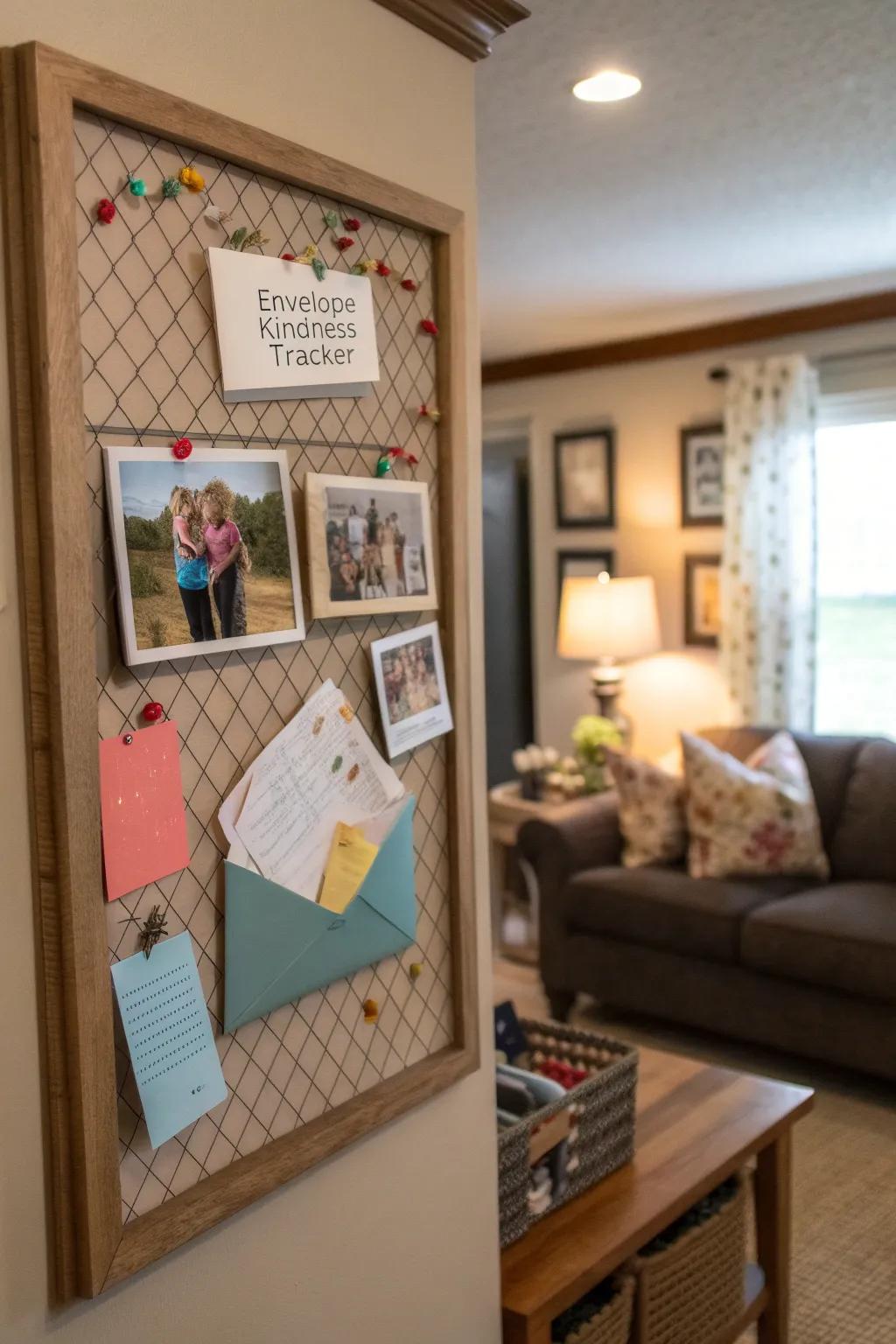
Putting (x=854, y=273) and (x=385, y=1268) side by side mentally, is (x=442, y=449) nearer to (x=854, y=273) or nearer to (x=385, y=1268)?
(x=385, y=1268)

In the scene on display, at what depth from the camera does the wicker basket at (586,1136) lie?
1.77m

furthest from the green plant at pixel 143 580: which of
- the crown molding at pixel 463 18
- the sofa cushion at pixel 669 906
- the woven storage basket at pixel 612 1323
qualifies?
the sofa cushion at pixel 669 906

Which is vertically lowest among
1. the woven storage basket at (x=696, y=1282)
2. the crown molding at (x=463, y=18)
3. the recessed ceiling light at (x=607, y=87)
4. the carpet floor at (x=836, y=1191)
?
the carpet floor at (x=836, y=1191)

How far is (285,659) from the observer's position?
132 cm

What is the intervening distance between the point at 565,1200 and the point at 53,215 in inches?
62.9

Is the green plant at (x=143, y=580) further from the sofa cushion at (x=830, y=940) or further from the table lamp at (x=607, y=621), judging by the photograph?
the table lamp at (x=607, y=621)

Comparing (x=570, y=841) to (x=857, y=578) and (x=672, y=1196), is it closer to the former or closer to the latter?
(x=857, y=578)

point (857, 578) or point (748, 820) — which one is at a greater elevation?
point (857, 578)

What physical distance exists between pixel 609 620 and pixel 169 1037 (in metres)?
3.91

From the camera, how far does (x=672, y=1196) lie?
195 cm

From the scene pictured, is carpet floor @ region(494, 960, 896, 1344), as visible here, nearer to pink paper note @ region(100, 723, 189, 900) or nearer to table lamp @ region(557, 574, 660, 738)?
table lamp @ region(557, 574, 660, 738)

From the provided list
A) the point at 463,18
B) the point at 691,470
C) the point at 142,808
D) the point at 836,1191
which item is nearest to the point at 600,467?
the point at 691,470

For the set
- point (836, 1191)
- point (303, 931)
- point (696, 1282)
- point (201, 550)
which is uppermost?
point (201, 550)

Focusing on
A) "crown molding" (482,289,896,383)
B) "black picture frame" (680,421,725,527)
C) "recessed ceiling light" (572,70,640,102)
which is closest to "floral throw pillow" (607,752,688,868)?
"black picture frame" (680,421,725,527)
